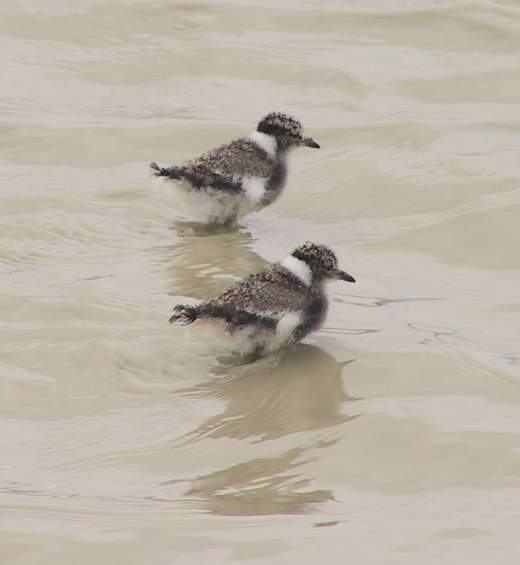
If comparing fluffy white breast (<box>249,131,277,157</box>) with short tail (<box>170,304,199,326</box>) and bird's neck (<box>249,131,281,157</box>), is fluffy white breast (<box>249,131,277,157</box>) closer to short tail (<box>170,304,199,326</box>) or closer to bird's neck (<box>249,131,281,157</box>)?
bird's neck (<box>249,131,281,157</box>)

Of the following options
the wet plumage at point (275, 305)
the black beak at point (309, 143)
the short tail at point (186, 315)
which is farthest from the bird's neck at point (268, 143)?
the short tail at point (186, 315)

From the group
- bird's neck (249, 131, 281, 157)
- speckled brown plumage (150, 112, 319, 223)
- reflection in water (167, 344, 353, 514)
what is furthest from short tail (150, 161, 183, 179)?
reflection in water (167, 344, 353, 514)

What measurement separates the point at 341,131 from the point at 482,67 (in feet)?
5.60

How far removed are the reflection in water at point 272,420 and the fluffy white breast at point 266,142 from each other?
9.50 feet

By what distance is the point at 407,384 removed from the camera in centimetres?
763

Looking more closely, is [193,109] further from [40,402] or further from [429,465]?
[429,465]

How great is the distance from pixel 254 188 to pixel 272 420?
3.45 meters

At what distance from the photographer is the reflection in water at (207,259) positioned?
9352 millimetres

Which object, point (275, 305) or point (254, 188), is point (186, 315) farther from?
point (254, 188)

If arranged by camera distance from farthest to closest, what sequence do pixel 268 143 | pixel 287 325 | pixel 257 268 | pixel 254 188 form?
pixel 268 143
pixel 254 188
pixel 257 268
pixel 287 325

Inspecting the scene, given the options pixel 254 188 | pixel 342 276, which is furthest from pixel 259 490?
pixel 254 188

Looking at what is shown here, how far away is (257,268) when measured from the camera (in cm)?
973

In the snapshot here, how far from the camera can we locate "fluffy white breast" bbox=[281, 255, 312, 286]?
27.3 ft

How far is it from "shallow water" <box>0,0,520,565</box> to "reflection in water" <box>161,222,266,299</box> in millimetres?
25
